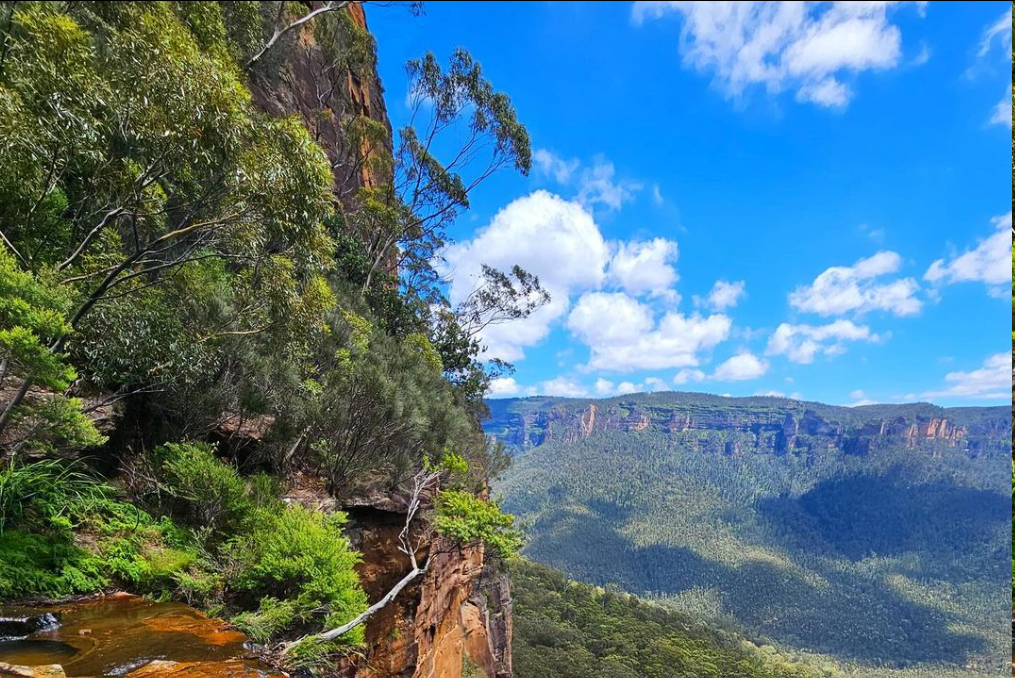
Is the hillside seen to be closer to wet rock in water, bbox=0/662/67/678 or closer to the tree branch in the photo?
the tree branch

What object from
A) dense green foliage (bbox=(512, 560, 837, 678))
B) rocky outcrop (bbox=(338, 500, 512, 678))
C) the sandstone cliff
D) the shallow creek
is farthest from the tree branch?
dense green foliage (bbox=(512, 560, 837, 678))

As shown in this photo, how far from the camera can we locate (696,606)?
3858 inches

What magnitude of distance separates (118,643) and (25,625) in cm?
72

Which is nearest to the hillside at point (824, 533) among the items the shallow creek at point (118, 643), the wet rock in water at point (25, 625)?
the shallow creek at point (118, 643)

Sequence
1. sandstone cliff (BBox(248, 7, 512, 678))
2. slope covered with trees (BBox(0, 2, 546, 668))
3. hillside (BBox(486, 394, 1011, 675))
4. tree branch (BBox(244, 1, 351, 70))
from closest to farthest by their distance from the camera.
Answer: slope covered with trees (BBox(0, 2, 546, 668))
sandstone cliff (BBox(248, 7, 512, 678))
tree branch (BBox(244, 1, 351, 70))
hillside (BBox(486, 394, 1011, 675))

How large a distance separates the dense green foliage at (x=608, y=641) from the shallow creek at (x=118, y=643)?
29455 mm

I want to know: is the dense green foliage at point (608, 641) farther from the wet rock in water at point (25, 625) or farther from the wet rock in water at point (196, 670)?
the wet rock in water at point (196, 670)

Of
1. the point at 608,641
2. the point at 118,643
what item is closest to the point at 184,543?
the point at 118,643

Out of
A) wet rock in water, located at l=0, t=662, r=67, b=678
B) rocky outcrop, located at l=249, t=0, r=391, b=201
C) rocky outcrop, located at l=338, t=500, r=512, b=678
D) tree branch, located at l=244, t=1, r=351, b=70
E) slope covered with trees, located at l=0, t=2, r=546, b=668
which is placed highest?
rocky outcrop, located at l=249, t=0, r=391, b=201

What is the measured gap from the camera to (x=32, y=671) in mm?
2635

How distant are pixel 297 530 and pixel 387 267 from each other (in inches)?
685

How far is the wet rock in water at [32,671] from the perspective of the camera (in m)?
2.55

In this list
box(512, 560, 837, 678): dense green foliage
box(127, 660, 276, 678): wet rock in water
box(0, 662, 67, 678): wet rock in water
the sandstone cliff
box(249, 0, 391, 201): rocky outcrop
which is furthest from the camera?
box(512, 560, 837, 678): dense green foliage

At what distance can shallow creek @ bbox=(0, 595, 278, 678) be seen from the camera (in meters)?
2.83
